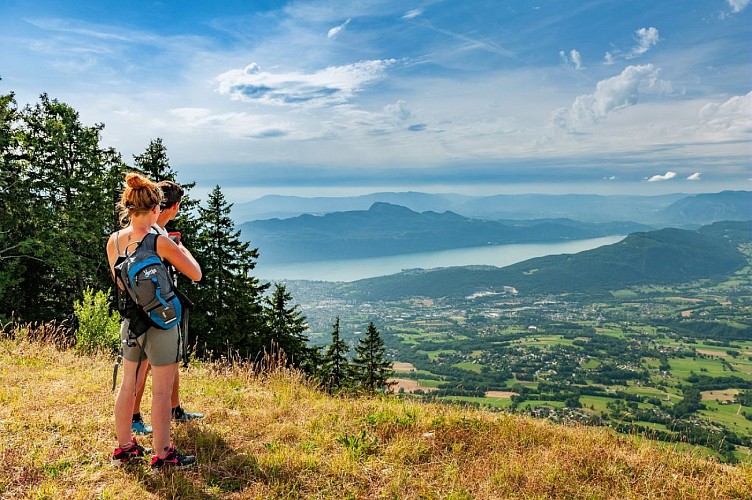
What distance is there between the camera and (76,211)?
19781 millimetres

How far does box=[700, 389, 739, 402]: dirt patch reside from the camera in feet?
209

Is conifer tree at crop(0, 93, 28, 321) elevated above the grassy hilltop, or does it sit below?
above

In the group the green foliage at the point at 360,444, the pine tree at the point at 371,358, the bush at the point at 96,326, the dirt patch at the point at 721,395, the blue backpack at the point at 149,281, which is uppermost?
the blue backpack at the point at 149,281

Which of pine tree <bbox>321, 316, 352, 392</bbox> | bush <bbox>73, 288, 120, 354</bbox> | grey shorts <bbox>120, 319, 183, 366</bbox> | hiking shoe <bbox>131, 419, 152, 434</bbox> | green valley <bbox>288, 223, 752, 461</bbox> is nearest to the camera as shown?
grey shorts <bbox>120, 319, 183, 366</bbox>

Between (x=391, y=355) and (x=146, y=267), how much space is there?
11428 cm

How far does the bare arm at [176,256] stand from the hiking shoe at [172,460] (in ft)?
5.16

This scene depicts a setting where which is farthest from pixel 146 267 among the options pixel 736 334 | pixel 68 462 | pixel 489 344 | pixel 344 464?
pixel 736 334

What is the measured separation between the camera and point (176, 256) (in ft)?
11.0

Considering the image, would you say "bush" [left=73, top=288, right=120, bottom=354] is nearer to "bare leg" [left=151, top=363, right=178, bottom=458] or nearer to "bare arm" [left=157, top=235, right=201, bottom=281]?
"bare leg" [left=151, top=363, right=178, bottom=458]

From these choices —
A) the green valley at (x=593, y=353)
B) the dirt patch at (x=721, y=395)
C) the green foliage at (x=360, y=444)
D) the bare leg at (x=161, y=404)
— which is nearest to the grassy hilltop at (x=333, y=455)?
the green foliage at (x=360, y=444)


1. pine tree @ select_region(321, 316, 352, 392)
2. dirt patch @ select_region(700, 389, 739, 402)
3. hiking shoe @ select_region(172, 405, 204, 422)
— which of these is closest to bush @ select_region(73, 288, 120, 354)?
hiking shoe @ select_region(172, 405, 204, 422)

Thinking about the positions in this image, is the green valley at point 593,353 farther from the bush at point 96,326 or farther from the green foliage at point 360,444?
the bush at point 96,326

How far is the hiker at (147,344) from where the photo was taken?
3.32 metres

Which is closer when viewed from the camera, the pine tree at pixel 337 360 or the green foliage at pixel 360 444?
the green foliage at pixel 360 444
